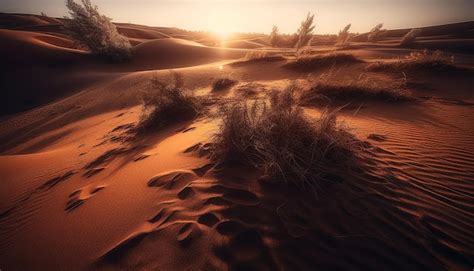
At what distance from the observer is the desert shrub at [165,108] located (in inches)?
193

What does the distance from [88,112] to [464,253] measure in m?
10.4

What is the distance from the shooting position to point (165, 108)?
4938mm

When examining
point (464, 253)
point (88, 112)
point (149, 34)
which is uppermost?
point (149, 34)

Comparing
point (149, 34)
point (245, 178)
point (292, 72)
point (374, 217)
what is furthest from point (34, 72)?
point (149, 34)

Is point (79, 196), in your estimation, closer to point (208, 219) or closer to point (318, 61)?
point (208, 219)

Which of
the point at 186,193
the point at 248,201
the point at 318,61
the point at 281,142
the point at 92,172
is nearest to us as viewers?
the point at 248,201

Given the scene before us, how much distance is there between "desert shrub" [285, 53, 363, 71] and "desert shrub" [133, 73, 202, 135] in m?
6.77

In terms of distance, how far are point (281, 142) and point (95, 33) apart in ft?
64.4

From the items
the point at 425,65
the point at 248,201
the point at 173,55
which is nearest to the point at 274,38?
the point at 173,55

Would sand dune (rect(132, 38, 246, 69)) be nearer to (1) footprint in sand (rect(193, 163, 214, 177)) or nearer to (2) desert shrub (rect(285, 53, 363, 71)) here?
(2) desert shrub (rect(285, 53, 363, 71))

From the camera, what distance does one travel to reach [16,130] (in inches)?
343

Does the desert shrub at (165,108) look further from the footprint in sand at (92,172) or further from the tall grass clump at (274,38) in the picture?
the tall grass clump at (274,38)

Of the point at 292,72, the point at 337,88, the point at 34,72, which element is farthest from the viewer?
the point at 34,72

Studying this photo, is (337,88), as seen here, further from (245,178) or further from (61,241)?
(61,241)
